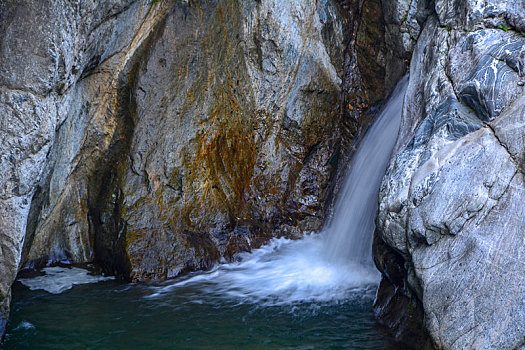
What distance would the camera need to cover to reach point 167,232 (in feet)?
22.0

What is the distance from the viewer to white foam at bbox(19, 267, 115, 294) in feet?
19.9

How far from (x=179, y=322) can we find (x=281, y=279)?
5.48ft

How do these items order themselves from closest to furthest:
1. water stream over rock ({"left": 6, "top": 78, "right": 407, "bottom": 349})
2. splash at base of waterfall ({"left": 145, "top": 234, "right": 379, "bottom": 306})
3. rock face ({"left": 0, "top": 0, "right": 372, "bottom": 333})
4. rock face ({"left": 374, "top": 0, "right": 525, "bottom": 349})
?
rock face ({"left": 374, "top": 0, "right": 525, "bottom": 349})
water stream over rock ({"left": 6, "top": 78, "right": 407, "bottom": 349})
splash at base of waterfall ({"left": 145, "top": 234, "right": 379, "bottom": 306})
rock face ({"left": 0, "top": 0, "right": 372, "bottom": 333})

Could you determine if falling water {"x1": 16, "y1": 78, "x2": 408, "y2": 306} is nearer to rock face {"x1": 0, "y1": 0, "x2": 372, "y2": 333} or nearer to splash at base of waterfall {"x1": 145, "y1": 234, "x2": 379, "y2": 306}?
splash at base of waterfall {"x1": 145, "y1": 234, "x2": 379, "y2": 306}

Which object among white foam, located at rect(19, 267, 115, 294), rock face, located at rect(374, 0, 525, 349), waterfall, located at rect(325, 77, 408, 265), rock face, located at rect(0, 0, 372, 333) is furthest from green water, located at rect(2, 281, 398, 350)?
waterfall, located at rect(325, 77, 408, 265)

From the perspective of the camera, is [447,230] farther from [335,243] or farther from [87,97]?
[87,97]

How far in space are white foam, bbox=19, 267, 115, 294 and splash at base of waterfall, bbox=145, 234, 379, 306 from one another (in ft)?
3.55

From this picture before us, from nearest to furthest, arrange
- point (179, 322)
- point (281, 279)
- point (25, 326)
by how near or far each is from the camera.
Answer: point (25, 326) < point (179, 322) < point (281, 279)

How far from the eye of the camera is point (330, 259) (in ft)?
22.2

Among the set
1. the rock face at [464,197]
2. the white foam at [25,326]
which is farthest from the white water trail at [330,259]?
the white foam at [25,326]

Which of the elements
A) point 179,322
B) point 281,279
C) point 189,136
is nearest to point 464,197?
point 281,279

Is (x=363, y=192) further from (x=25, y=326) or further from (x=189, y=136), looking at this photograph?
(x=25, y=326)

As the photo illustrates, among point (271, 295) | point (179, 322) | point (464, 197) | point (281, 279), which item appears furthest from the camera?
point (281, 279)

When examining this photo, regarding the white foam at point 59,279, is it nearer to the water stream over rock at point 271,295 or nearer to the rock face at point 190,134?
the water stream over rock at point 271,295
